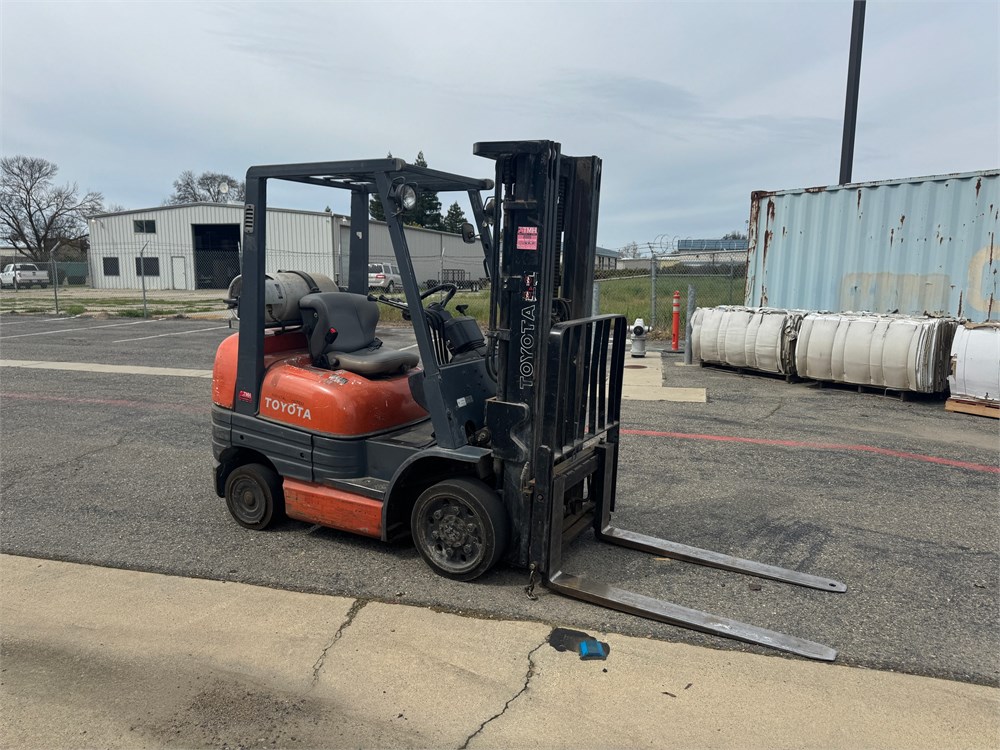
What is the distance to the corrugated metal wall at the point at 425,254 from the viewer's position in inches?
213

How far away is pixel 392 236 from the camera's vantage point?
4.12 metres

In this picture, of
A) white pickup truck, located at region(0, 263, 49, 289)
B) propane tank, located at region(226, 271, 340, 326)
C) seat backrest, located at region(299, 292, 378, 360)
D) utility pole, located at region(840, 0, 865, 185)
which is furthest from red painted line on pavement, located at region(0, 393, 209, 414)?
white pickup truck, located at region(0, 263, 49, 289)

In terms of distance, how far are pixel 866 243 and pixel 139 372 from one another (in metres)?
11.8

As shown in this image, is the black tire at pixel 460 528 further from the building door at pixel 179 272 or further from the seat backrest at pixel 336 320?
the building door at pixel 179 272

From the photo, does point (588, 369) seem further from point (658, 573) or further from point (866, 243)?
point (866, 243)

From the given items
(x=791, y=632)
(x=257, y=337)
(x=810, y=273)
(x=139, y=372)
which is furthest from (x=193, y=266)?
(x=791, y=632)

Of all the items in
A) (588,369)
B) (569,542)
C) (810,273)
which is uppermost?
(810,273)

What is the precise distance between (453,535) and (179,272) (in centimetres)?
4124

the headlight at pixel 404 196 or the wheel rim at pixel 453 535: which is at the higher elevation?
the headlight at pixel 404 196

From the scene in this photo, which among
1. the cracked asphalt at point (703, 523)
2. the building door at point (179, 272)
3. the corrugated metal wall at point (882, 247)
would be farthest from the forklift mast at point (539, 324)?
the building door at point (179, 272)

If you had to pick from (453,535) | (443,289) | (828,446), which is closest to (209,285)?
(828,446)

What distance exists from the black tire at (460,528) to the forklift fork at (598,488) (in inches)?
11.5

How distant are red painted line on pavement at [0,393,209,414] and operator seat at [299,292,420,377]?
4.63m

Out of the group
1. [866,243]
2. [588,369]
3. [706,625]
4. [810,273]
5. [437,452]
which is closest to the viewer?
[706,625]
